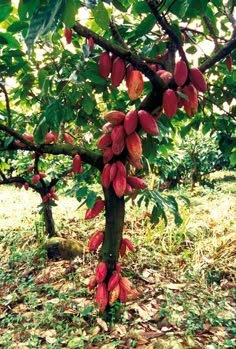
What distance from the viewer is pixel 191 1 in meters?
0.89

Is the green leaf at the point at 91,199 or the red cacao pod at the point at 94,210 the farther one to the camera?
the red cacao pod at the point at 94,210

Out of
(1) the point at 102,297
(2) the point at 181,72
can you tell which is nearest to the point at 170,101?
(2) the point at 181,72

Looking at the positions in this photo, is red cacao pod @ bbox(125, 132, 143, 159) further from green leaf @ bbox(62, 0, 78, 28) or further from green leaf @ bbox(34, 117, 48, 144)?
green leaf @ bbox(62, 0, 78, 28)

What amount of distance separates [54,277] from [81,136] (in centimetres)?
121

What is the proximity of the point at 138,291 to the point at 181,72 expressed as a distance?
5.15 ft

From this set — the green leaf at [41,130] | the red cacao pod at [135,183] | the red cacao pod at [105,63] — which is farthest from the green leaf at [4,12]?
the red cacao pod at [135,183]

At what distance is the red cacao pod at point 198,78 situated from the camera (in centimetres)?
140

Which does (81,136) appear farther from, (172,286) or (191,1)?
(191,1)

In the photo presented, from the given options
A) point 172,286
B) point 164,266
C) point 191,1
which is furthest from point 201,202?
point 191,1

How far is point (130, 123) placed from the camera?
4.84 feet

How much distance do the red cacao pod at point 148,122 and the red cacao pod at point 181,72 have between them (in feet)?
0.64

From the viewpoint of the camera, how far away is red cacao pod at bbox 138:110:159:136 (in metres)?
1.45

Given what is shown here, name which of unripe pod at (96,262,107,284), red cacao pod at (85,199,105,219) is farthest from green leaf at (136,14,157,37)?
unripe pod at (96,262,107,284)

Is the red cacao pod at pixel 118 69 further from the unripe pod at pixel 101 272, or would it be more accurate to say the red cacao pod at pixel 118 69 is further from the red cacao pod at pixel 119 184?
the unripe pod at pixel 101 272
